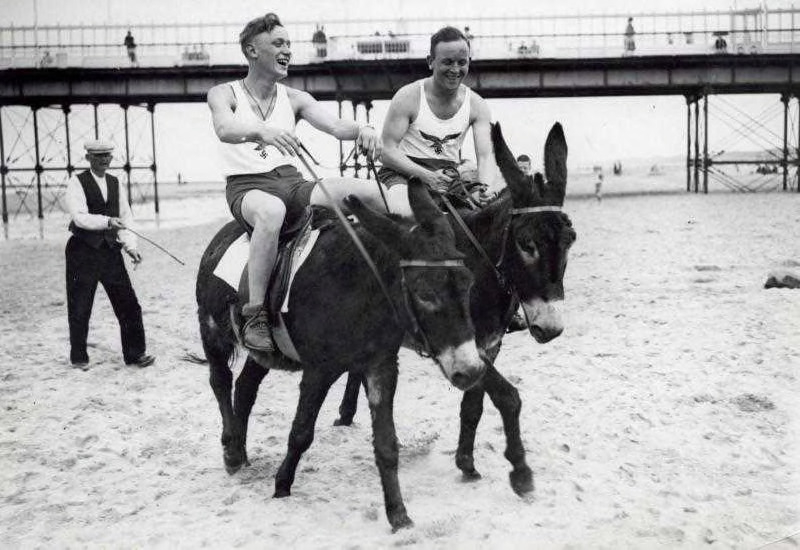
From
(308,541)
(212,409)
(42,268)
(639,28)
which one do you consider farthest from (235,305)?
(639,28)

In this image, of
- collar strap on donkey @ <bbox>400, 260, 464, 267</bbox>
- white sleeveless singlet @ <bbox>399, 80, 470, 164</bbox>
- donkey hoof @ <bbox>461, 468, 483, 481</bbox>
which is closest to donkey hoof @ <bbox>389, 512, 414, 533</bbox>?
donkey hoof @ <bbox>461, 468, 483, 481</bbox>

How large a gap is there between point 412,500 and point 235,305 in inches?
67.5

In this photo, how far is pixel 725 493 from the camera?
4.95 meters

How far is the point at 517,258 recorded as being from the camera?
14.6 feet

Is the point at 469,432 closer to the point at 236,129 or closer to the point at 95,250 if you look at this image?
the point at 236,129

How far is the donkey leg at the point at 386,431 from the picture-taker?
14.7ft

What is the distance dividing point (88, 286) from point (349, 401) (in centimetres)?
392

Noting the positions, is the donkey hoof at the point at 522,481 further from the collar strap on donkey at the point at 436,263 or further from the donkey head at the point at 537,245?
the collar strap on donkey at the point at 436,263

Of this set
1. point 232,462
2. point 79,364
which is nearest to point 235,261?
point 232,462

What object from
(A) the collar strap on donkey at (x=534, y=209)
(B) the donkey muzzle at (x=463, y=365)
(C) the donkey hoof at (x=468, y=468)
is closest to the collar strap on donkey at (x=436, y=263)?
(B) the donkey muzzle at (x=463, y=365)

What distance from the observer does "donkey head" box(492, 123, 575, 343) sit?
435cm

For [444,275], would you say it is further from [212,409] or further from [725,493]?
[212,409]

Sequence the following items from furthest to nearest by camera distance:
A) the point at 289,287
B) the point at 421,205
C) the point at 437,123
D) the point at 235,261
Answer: the point at 437,123
the point at 235,261
the point at 289,287
the point at 421,205

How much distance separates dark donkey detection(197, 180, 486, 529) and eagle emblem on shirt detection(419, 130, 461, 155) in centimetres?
110
